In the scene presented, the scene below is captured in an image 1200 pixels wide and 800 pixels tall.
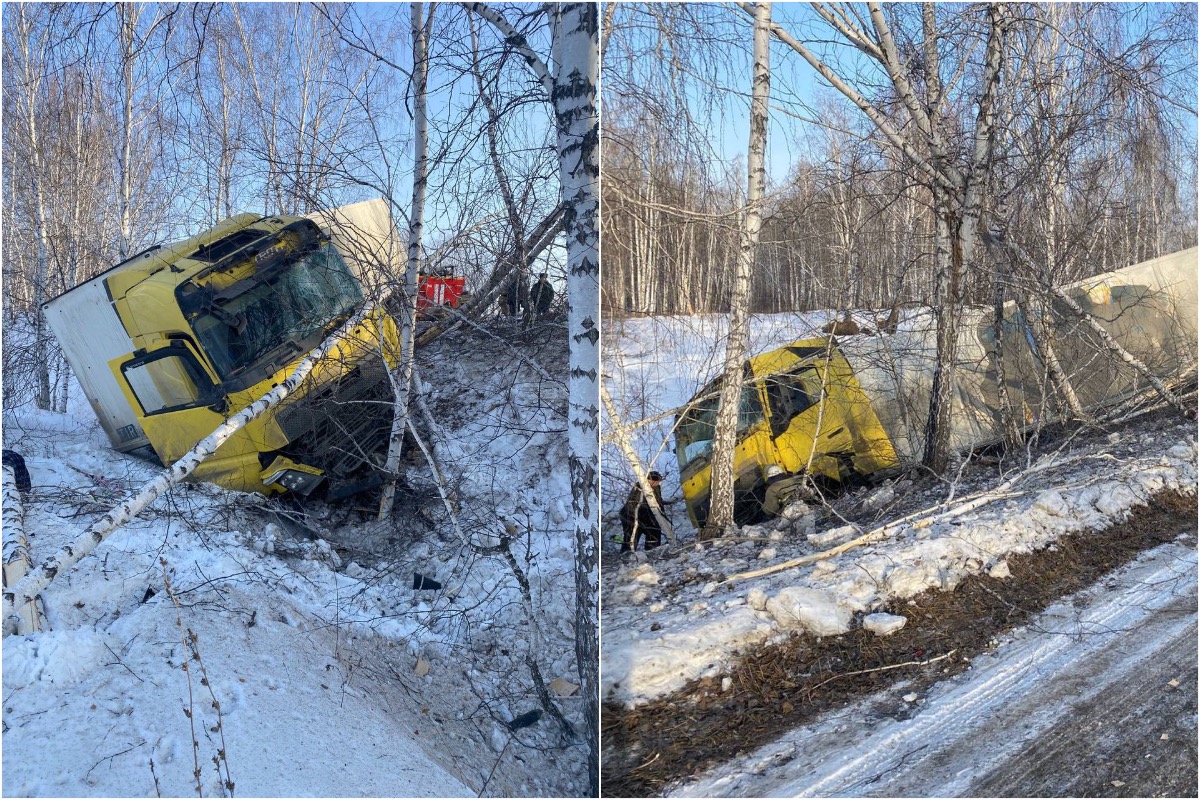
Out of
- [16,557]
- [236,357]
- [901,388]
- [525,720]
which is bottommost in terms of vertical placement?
[525,720]

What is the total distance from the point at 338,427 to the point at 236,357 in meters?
1.17

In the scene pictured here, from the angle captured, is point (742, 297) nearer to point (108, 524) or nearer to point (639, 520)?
point (639, 520)

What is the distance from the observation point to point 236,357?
7234 millimetres

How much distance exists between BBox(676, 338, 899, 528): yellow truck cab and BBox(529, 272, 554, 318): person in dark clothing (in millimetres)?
1645

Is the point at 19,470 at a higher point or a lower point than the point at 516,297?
lower

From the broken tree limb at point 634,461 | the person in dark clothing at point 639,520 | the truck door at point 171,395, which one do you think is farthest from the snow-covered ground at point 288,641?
the broken tree limb at point 634,461

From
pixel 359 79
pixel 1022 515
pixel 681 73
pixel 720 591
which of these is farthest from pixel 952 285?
pixel 359 79

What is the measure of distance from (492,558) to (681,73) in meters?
3.81

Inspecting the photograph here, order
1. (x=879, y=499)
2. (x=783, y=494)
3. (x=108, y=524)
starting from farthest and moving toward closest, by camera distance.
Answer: (x=783, y=494) → (x=879, y=499) → (x=108, y=524)

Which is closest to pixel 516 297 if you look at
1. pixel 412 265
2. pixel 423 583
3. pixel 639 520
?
pixel 412 265

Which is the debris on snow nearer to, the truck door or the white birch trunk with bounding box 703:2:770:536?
the white birch trunk with bounding box 703:2:770:536

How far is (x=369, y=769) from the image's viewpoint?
3.32 meters

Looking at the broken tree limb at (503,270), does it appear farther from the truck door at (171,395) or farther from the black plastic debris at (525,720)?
the black plastic debris at (525,720)

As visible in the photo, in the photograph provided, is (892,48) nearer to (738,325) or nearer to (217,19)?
(738,325)
